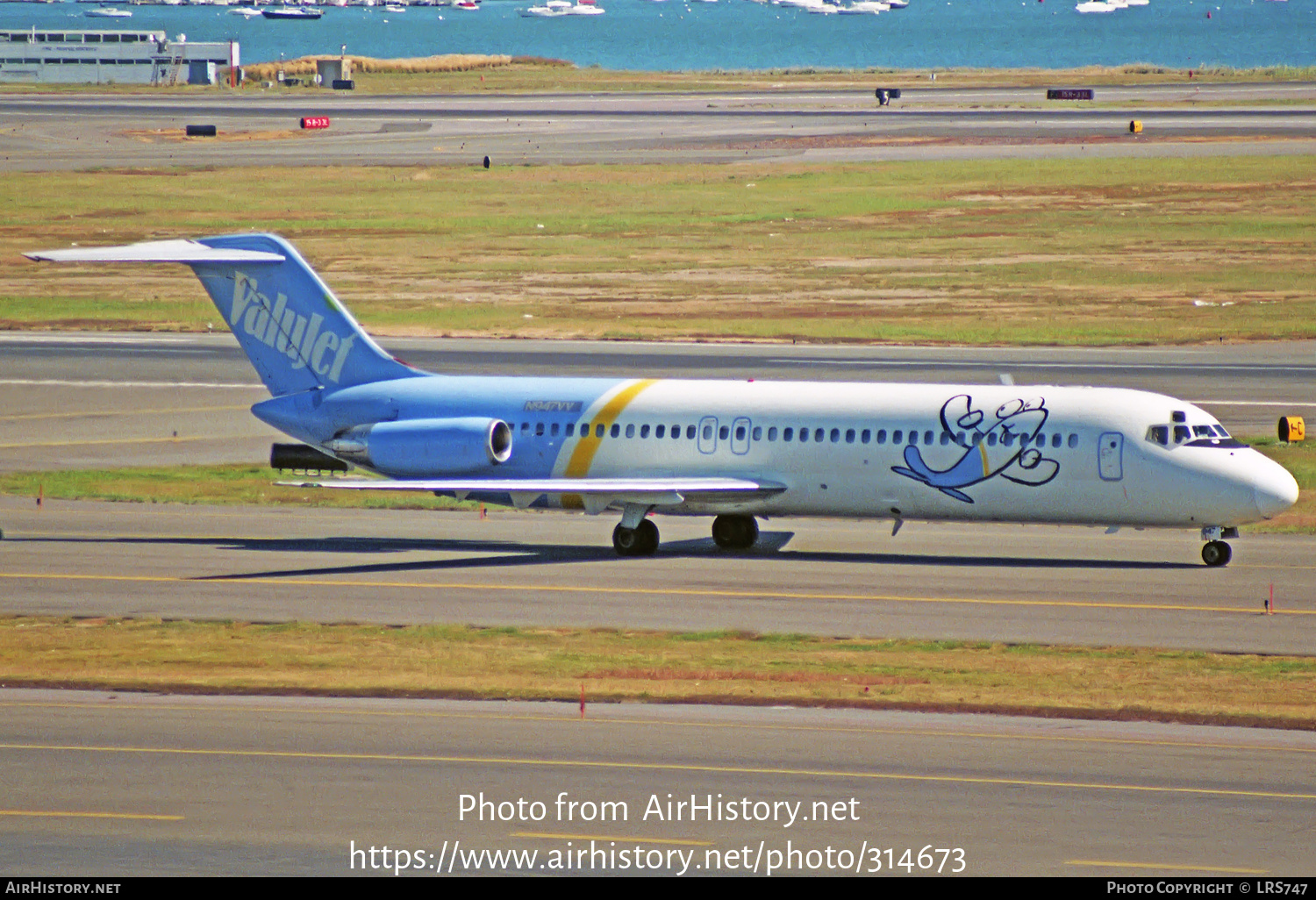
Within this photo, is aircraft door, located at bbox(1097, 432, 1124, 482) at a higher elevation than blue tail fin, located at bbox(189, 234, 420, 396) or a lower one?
lower

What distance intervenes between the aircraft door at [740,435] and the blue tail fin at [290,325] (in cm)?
847

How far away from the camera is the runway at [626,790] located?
1998cm

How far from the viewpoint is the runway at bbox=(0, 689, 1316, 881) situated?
1998 cm

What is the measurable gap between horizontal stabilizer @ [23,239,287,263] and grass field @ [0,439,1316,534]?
654cm

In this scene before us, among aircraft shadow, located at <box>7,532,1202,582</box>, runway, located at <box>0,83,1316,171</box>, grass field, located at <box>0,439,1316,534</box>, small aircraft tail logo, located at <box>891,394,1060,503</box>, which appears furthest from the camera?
runway, located at <box>0,83,1316,171</box>

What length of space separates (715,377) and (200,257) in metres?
24.9

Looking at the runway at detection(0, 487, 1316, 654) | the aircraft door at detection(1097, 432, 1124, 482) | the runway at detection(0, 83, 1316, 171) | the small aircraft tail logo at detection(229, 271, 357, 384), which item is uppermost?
the runway at detection(0, 83, 1316, 171)

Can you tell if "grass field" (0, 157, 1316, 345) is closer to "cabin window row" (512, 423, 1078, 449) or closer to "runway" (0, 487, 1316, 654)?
"runway" (0, 487, 1316, 654)

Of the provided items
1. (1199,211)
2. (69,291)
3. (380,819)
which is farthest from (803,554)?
(1199,211)

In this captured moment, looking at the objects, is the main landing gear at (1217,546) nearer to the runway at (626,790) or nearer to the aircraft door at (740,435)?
the aircraft door at (740,435)

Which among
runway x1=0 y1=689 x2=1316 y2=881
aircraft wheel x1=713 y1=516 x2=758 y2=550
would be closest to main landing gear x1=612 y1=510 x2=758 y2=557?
aircraft wheel x1=713 y1=516 x2=758 y2=550

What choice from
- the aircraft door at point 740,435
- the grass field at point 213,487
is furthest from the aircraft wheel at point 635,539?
the grass field at point 213,487

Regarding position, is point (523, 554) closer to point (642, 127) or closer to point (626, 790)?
point (626, 790)

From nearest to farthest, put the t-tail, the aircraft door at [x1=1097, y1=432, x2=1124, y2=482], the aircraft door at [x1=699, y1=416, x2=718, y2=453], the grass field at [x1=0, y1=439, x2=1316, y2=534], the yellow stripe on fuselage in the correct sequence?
the aircraft door at [x1=1097, y1=432, x2=1124, y2=482]
the aircraft door at [x1=699, y1=416, x2=718, y2=453]
the yellow stripe on fuselage
the t-tail
the grass field at [x1=0, y1=439, x2=1316, y2=534]
